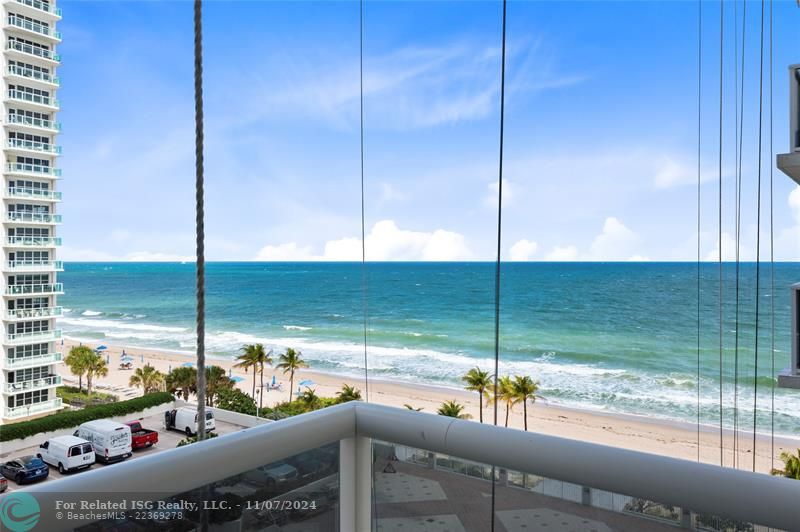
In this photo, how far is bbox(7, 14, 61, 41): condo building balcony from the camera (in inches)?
508

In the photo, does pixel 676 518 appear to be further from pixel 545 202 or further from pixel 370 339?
pixel 545 202

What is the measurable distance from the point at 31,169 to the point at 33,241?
171 cm

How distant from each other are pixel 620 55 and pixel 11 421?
26151 millimetres

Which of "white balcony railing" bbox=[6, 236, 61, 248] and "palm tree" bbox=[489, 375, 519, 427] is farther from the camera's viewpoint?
"white balcony railing" bbox=[6, 236, 61, 248]

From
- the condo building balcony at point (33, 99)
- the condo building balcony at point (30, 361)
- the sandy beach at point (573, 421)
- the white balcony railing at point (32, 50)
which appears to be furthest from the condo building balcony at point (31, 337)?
the white balcony railing at point (32, 50)

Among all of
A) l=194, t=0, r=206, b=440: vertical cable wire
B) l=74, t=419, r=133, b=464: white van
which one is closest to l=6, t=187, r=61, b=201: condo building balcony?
l=74, t=419, r=133, b=464: white van

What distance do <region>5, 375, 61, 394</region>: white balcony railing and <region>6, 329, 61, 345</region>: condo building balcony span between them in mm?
992

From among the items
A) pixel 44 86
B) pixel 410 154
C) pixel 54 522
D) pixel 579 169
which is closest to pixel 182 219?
pixel 410 154

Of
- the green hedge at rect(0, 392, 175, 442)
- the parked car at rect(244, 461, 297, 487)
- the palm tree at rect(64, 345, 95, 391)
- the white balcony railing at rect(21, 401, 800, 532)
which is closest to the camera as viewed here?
the white balcony railing at rect(21, 401, 800, 532)

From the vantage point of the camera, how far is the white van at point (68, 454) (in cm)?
832

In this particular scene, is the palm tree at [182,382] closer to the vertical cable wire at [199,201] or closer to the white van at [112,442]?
the white van at [112,442]

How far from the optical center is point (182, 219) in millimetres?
29672

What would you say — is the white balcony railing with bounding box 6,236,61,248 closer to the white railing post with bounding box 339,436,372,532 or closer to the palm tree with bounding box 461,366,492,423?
the palm tree with bounding box 461,366,492,423

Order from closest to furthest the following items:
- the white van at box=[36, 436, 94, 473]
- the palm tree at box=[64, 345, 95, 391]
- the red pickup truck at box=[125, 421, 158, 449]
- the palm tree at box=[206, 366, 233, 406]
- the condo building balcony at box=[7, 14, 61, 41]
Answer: the white van at box=[36, 436, 94, 473] → the red pickup truck at box=[125, 421, 158, 449] → the palm tree at box=[206, 366, 233, 406] → the condo building balcony at box=[7, 14, 61, 41] → the palm tree at box=[64, 345, 95, 391]
